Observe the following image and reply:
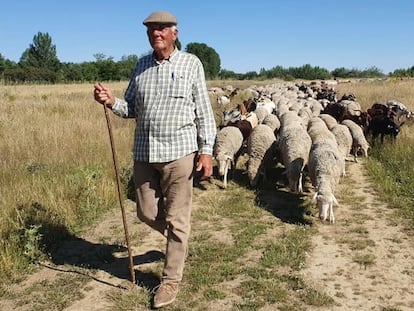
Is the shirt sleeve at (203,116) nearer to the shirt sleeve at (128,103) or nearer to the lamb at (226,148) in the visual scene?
the shirt sleeve at (128,103)

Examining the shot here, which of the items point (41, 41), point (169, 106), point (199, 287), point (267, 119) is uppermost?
point (41, 41)

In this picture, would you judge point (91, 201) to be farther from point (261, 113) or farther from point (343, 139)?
point (261, 113)

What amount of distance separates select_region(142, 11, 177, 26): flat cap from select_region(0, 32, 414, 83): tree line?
122 feet

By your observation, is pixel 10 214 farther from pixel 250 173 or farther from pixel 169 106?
pixel 250 173

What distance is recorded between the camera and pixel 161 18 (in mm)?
3971

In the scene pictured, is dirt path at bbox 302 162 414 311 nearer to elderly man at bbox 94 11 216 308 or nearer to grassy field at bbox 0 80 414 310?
grassy field at bbox 0 80 414 310

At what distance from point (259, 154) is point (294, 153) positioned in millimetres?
939

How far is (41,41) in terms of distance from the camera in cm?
8938

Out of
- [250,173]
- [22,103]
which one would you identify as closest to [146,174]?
[250,173]

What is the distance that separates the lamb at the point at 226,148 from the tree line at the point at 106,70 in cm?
3218

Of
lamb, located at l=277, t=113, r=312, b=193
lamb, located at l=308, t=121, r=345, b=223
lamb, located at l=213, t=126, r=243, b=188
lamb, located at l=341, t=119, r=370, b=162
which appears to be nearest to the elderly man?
lamb, located at l=308, t=121, r=345, b=223

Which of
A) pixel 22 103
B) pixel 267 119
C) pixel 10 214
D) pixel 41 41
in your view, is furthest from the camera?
pixel 41 41

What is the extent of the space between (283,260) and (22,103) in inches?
481

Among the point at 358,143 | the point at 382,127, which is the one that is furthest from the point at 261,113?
the point at 358,143
